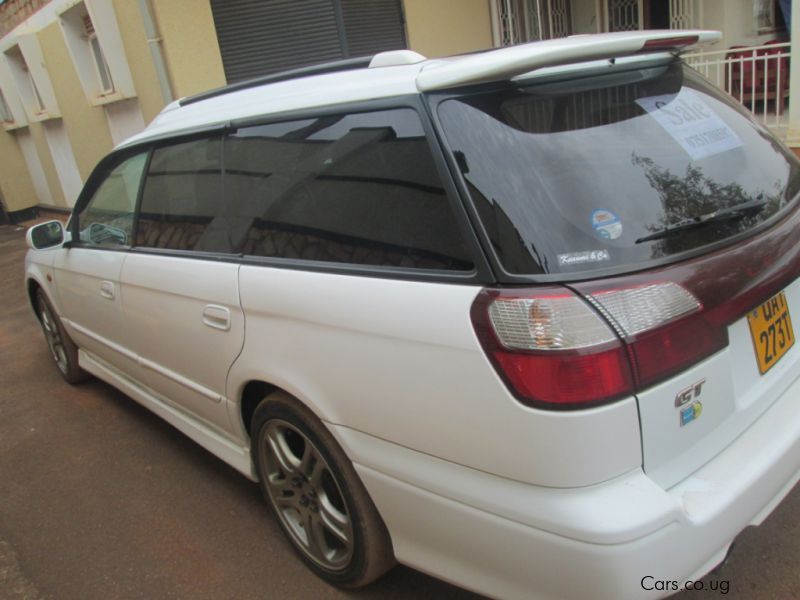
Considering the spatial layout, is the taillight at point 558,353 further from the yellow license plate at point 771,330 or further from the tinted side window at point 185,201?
the tinted side window at point 185,201

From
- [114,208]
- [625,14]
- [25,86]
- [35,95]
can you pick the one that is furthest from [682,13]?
[25,86]

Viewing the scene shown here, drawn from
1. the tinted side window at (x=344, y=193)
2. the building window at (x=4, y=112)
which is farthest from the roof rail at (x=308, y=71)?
the building window at (x=4, y=112)

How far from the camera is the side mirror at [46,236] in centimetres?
396

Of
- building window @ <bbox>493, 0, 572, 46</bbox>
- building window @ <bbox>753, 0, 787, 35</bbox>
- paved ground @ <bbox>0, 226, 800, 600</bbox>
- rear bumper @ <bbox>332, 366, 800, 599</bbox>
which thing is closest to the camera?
rear bumper @ <bbox>332, 366, 800, 599</bbox>

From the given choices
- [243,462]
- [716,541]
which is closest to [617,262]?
[716,541]

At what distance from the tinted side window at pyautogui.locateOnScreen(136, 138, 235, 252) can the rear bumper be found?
1.14 m

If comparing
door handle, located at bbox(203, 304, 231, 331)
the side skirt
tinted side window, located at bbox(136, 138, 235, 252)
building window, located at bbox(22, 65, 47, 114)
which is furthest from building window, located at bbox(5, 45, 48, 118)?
door handle, located at bbox(203, 304, 231, 331)

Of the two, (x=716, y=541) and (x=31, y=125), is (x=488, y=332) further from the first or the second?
(x=31, y=125)

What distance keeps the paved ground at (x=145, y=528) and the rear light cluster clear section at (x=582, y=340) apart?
1.04m

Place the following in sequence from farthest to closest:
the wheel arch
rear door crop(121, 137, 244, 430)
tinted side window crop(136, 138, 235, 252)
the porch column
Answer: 1. the porch column
2. the wheel arch
3. tinted side window crop(136, 138, 235, 252)
4. rear door crop(121, 137, 244, 430)

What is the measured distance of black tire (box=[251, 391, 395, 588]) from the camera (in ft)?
6.94

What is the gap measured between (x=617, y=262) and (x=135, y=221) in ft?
8.27

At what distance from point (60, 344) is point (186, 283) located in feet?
8.58

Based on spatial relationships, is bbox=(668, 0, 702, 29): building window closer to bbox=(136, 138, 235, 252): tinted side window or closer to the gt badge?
bbox=(136, 138, 235, 252): tinted side window
